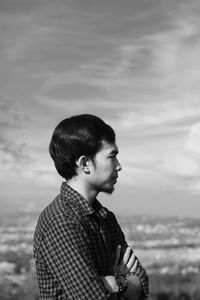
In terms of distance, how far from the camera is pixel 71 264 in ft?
6.72

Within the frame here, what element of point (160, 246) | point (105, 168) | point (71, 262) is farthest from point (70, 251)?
point (160, 246)

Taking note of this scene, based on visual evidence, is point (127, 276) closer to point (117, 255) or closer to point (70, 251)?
point (117, 255)

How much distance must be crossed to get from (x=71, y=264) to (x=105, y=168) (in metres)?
0.36

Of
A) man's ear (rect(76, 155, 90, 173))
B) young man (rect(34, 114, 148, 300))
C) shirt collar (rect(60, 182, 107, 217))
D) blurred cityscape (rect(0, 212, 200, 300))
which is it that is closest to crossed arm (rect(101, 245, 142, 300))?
young man (rect(34, 114, 148, 300))

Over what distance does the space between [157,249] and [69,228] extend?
70.4 meters

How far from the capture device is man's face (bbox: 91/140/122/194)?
2162mm

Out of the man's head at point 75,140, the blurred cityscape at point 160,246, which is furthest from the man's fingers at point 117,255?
the blurred cityscape at point 160,246

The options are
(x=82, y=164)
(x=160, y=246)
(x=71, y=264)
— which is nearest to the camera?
(x=71, y=264)

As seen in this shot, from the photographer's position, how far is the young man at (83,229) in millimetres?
2055

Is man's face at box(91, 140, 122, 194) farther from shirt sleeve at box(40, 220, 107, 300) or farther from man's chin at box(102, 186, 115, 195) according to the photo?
shirt sleeve at box(40, 220, 107, 300)

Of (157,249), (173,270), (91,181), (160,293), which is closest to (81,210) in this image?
(91,181)

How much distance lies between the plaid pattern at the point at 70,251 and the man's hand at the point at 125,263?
57mm

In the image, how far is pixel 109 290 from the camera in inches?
83.4

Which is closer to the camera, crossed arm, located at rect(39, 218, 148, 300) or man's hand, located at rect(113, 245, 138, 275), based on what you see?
crossed arm, located at rect(39, 218, 148, 300)
